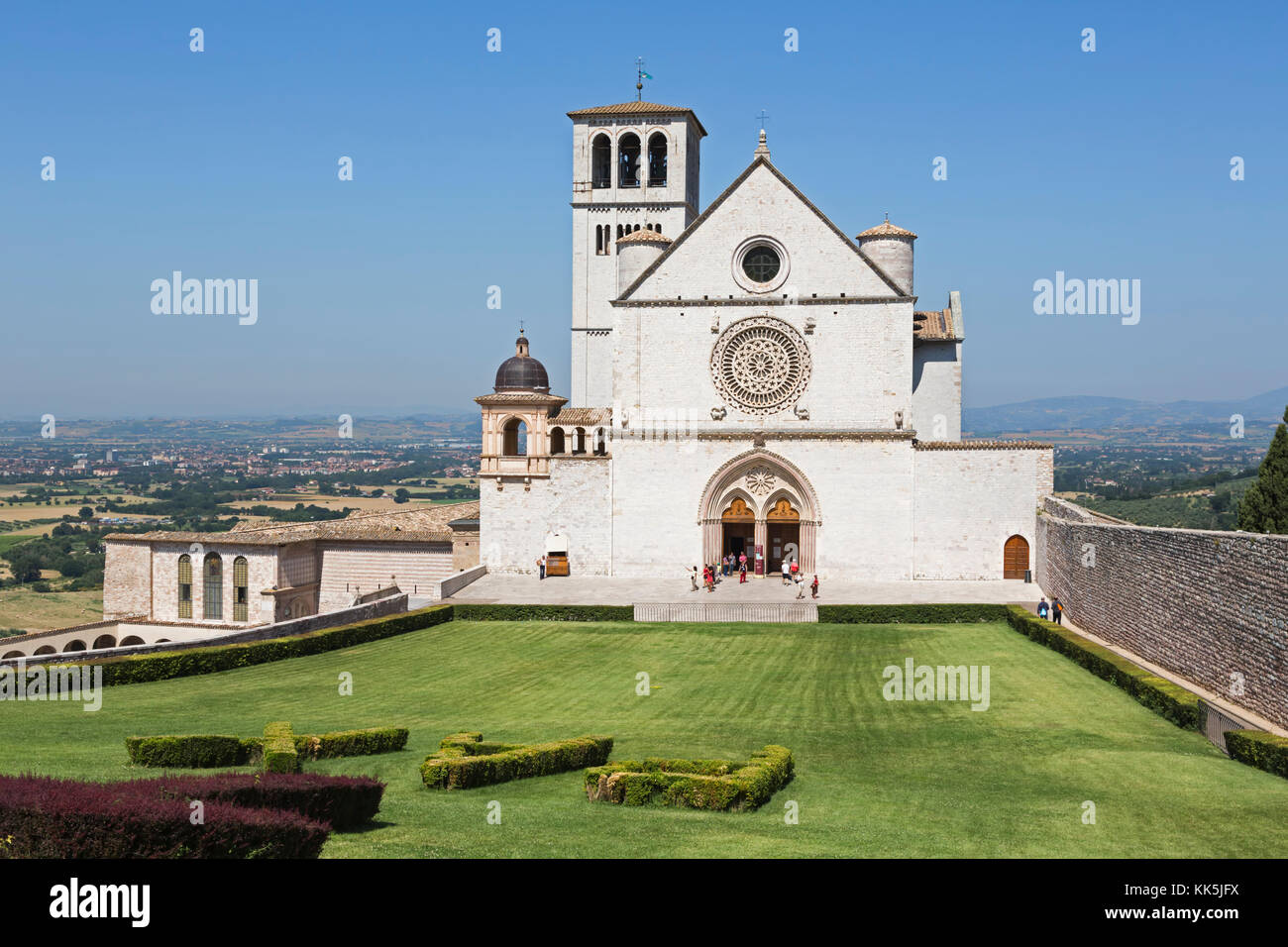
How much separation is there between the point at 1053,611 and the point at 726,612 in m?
10.3

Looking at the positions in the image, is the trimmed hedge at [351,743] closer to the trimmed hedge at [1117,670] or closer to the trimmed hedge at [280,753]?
the trimmed hedge at [280,753]

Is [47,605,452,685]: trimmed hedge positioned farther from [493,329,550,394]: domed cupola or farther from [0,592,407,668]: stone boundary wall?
[493,329,550,394]: domed cupola

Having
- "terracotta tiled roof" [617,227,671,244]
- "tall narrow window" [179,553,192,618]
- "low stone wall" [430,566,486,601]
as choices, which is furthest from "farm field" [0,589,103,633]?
"terracotta tiled roof" [617,227,671,244]

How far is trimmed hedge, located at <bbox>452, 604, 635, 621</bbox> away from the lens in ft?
130

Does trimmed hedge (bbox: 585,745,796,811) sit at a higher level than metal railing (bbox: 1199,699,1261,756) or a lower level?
higher

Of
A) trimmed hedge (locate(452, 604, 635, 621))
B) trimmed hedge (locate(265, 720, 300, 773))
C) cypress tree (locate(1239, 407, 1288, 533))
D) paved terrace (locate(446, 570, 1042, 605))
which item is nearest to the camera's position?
trimmed hedge (locate(265, 720, 300, 773))

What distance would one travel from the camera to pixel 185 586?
47125 millimetres

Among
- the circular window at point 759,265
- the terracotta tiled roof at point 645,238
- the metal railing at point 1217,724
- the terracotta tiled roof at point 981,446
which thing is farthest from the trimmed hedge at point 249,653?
the metal railing at point 1217,724

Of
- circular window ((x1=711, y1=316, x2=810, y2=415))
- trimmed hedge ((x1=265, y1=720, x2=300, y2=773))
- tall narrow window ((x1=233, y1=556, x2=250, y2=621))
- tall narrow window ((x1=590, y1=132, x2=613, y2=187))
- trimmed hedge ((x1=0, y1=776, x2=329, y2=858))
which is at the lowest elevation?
tall narrow window ((x1=233, y1=556, x2=250, y2=621))

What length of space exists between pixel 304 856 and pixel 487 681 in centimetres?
1942

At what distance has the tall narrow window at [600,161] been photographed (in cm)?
5928

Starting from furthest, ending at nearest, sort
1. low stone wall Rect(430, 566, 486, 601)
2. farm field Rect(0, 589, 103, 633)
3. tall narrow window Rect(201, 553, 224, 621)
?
farm field Rect(0, 589, 103, 633)
tall narrow window Rect(201, 553, 224, 621)
low stone wall Rect(430, 566, 486, 601)

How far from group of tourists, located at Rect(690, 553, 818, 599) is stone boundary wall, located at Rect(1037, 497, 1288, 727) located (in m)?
9.91
